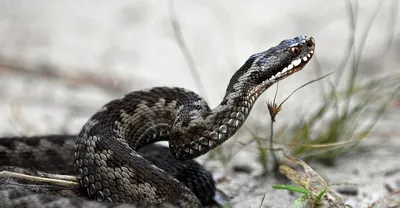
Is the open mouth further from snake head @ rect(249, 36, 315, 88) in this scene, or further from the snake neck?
the snake neck

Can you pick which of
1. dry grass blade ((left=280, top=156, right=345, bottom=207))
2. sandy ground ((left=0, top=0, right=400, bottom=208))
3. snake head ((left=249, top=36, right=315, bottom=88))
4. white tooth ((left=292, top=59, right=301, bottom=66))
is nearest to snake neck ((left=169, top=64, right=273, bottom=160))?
snake head ((left=249, top=36, right=315, bottom=88))

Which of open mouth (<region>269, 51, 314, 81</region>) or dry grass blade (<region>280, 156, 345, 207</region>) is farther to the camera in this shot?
open mouth (<region>269, 51, 314, 81</region>)

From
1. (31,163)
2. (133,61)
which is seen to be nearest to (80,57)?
(133,61)

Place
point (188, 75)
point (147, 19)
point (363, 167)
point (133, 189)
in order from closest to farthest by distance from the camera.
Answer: point (133, 189) < point (363, 167) < point (188, 75) < point (147, 19)

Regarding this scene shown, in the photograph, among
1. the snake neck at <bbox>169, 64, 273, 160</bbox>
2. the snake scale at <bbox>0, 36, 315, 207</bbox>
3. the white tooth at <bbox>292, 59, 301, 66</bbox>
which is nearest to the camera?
the snake scale at <bbox>0, 36, 315, 207</bbox>

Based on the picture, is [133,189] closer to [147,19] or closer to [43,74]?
[43,74]
